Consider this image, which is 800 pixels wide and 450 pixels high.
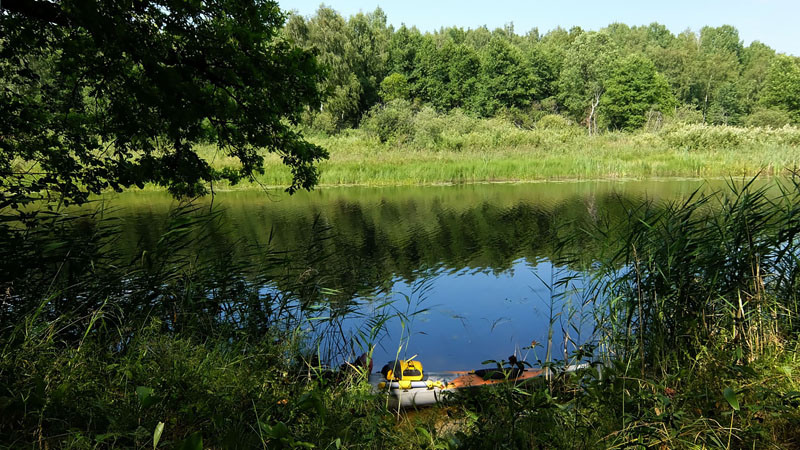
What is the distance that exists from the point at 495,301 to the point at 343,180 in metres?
17.0

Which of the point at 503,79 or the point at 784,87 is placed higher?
the point at 503,79

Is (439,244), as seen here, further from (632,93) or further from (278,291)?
(632,93)

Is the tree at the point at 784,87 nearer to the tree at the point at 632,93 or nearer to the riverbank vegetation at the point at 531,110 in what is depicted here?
the riverbank vegetation at the point at 531,110

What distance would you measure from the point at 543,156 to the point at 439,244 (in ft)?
51.4

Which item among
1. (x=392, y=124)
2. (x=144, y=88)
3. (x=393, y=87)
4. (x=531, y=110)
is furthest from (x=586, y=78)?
(x=144, y=88)

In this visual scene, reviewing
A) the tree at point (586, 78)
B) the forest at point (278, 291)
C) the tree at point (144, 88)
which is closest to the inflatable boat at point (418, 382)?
the forest at point (278, 291)

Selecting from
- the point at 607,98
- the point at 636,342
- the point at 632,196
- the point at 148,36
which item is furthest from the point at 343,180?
the point at 607,98

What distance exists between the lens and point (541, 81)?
54.2 m

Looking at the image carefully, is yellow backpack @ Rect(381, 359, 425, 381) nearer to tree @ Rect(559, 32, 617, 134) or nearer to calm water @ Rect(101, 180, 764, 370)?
calm water @ Rect(101, 180, 764, 370)

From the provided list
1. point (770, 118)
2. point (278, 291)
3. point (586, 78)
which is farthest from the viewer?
point (586, 78)

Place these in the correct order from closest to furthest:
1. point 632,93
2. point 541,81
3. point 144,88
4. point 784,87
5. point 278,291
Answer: point 144,88 → point 278,291 → point 632,93 → point 784,87 → point 541,81

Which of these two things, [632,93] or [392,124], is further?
[632,93]

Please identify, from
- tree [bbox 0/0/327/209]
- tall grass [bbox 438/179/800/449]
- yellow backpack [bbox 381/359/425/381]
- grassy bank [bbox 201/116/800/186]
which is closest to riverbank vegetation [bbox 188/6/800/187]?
grassy bank [bbox 201/116/800/186]

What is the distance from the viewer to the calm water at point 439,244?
6.27m
